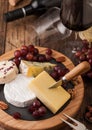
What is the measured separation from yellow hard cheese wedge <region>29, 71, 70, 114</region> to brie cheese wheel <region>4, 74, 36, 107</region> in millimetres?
21

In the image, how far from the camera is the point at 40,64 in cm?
100

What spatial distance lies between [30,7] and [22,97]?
385 millimetres

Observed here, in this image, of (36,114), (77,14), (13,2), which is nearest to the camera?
(36,114)

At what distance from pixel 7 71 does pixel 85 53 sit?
0.75 ft

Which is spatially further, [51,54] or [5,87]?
[51,54]

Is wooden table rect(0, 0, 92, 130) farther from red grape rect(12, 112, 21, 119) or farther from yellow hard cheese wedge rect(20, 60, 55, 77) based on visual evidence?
red grape rect(12, 112, 21, 119)

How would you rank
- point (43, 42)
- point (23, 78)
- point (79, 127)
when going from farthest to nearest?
1. point (43, 42)
2. point (23, 78)
3. point (79, 127)

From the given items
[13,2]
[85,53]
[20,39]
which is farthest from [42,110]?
[13,2]

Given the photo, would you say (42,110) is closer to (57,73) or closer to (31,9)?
(57,73)

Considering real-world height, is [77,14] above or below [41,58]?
above

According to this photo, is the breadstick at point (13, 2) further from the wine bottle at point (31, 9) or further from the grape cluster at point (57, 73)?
the grape cluster at point (57, 73)

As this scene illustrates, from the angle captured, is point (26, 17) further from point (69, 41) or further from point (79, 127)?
point (79, 127)

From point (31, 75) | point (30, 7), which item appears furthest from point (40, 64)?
point (30, 7)

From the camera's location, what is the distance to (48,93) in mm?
913
